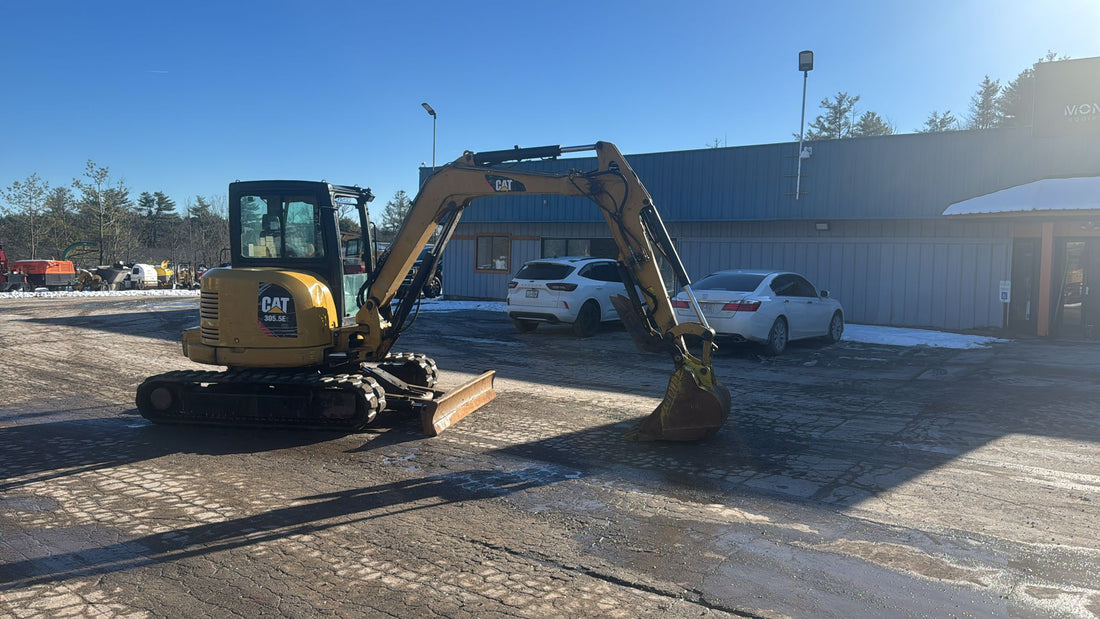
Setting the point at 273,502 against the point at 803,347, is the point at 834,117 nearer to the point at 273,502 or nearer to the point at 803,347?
the point at 803,347

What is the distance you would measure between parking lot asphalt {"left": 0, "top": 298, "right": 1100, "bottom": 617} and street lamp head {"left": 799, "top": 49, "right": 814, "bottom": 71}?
11761mm

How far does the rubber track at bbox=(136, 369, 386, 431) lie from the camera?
7.28 metres

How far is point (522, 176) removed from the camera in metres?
7.68

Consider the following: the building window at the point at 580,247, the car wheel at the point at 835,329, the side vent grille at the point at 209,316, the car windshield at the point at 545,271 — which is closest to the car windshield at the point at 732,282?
the car wheel at the point at 835,329

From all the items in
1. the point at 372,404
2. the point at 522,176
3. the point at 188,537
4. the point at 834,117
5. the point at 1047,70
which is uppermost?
the point at 834,117

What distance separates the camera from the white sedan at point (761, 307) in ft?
42.0

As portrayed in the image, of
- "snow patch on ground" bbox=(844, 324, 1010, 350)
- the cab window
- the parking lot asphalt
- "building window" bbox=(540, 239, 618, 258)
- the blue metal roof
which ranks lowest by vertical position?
the parking lot asphalt

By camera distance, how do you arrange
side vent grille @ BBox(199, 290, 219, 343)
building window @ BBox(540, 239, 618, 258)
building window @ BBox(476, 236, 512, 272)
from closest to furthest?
side vent grille @ BBox(199, 290, 219, 343), building window @ BBox(540, 239, 618, 258), building window @ BBox(476, 236, 512, 272)

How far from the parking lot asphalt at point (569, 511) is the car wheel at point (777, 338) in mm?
3352

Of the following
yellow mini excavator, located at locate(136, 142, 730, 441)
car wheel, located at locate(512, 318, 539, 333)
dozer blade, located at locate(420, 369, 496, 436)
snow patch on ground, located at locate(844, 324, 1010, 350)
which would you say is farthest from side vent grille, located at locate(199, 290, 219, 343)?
snow patch on ground, located at locate(844, 324, 1010, 350)

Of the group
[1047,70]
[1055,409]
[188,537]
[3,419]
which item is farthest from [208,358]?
[1047,70]

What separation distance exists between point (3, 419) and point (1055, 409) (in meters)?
12.0

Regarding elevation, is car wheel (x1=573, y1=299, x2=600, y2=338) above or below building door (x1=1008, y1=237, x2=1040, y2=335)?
below

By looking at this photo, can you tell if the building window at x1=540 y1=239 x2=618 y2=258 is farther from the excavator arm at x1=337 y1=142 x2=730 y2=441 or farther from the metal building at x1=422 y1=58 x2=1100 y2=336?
the excavator arm at x1=337 y1=142 x2=730 y2=441
